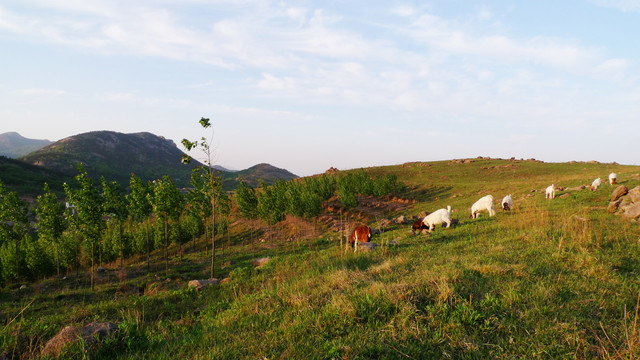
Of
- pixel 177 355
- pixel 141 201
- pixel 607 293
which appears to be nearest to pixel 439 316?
pixel 607 293

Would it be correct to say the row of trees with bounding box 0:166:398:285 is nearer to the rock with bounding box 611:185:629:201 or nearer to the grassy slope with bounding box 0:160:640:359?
the grassy slope with bounding box 0:160:640:359

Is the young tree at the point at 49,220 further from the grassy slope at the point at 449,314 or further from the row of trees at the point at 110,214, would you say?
the grassy slope at the point at 449,314

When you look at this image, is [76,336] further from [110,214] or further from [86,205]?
[110,214]

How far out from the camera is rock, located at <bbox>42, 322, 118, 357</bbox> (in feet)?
17.3

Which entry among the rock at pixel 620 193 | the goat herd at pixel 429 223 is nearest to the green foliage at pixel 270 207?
the goat herd at pixel 429 223

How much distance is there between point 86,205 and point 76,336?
874 inches

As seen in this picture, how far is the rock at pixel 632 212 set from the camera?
465 inches

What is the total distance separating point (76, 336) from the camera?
5594 millimetres

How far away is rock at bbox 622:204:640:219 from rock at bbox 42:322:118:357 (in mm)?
20699

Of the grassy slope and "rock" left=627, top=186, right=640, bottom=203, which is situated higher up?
"rock" left=627, top=186, right=640, bottom=203

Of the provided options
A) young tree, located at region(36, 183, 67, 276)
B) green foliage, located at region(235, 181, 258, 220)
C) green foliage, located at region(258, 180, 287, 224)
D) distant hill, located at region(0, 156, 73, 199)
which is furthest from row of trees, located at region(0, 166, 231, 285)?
distant hill, located at region(0, 156, 73, 199)

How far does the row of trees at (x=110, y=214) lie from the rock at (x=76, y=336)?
36.8ft

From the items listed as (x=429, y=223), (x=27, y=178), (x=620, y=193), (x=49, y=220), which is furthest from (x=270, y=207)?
(x=27, y=178)

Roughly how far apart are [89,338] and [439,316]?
297 inches
